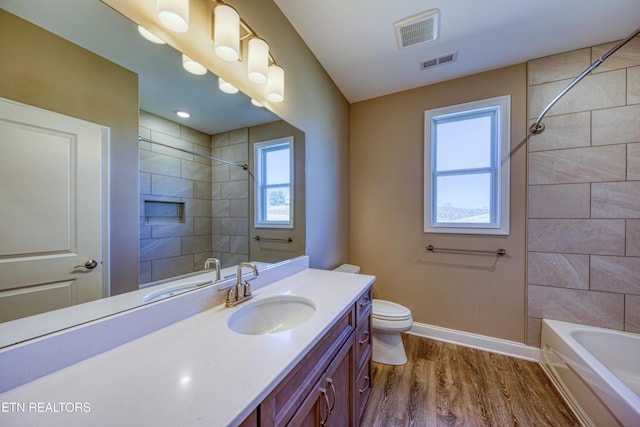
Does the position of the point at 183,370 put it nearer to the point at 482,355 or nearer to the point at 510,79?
the point at 482,355

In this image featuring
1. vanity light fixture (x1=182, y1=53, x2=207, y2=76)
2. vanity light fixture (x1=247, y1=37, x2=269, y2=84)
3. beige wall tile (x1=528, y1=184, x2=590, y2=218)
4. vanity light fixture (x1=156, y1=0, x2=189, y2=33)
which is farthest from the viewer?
beige wall tile (x1=528, y1=184, x2=590, y2=218)

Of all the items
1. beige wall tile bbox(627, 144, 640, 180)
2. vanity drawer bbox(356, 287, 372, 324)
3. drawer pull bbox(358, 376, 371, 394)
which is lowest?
drawer pull bbox(358, 376, 371, 394)

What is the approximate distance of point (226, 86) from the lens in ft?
3.78

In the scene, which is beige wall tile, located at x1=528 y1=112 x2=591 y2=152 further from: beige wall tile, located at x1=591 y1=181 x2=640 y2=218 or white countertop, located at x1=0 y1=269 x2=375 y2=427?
white countertop, located at x1=0 y1=269 x2=375 y2=427

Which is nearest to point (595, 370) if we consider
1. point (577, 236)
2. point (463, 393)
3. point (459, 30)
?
point (463, 393)

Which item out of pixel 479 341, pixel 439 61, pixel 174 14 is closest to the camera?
pixel 174 14

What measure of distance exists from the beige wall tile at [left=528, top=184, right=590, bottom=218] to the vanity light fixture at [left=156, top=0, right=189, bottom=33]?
2562 millimetres

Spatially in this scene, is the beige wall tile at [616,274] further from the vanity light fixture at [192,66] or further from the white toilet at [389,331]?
the vanity light fixture at [192,66]

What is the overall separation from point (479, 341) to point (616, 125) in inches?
78.9

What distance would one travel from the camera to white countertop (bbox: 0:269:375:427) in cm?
45

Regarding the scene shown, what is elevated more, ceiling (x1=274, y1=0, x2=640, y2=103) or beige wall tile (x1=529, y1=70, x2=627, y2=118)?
ceiling (x1=274, y1=0, x2=640, y2=103)

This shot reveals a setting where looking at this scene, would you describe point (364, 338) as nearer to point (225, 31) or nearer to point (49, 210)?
point (49, 210)

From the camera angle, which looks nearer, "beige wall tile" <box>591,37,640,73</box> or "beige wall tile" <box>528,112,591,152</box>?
"beige wall tile" <box>591,37,640,73</box>

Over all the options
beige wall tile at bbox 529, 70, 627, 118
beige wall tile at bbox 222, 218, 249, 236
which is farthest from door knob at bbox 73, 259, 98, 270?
beige wall tile at bbox 529, 70, 627, 118
